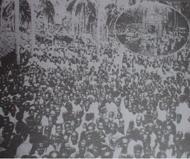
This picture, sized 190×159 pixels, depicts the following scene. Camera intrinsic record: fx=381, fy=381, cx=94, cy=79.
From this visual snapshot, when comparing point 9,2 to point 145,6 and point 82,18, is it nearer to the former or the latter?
point 82,18

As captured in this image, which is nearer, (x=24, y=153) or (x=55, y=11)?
(x=24, y=153)

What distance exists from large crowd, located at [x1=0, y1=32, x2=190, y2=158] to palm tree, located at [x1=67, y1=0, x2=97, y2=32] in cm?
33

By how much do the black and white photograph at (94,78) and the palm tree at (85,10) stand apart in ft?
0.06

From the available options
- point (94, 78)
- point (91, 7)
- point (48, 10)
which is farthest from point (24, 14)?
point (94, 78)

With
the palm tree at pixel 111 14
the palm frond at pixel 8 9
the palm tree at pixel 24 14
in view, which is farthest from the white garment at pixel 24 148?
the palm tree at pixel 111 14

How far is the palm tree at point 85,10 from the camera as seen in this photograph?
22.0 ft

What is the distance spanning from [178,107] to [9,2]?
3.45m

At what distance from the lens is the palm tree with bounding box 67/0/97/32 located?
671 centimetres

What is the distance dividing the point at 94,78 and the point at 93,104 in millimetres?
451

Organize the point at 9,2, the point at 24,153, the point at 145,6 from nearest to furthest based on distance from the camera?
the point at 24,153
the point at 9,2
the point at 145,6

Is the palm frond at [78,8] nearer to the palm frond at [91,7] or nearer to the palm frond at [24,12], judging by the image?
the palm frond at [91,7]

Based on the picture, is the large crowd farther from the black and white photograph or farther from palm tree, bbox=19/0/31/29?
palm tree, bbox=19/0/31/29

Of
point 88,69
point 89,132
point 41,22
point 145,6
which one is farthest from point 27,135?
point 145,6

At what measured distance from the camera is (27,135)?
6.14 metres
